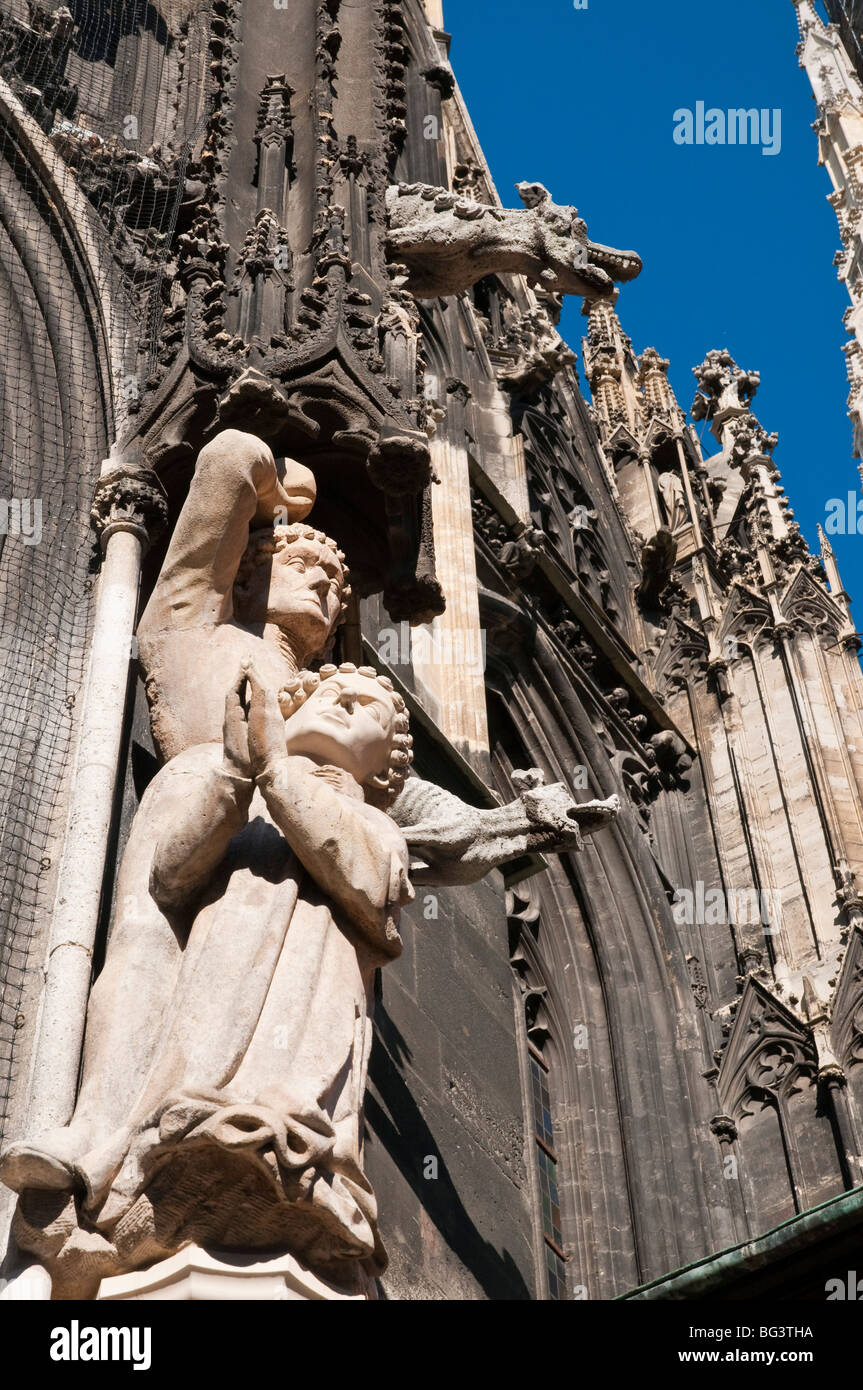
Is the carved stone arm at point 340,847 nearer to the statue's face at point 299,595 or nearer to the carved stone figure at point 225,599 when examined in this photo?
the carved stone figure at point 225,599

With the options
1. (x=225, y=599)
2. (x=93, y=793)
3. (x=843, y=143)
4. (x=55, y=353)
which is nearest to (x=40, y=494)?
(x=55, y=353)

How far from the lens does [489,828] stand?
20.2 feet

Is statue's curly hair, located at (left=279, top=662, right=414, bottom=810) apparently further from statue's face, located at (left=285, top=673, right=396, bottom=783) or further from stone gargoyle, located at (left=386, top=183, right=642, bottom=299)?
stone gargoyle, located at (left=386, top=183, right=642, bottom=299)

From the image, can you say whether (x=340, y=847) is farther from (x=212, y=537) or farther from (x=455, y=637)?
(x=455, y=637)

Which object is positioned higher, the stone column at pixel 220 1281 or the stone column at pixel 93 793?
the stone column at pixel 93 793

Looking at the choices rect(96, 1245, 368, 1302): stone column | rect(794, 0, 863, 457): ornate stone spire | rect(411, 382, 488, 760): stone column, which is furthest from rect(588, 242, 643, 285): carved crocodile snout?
rect(794, 0, 863, 457): ornate stone spire

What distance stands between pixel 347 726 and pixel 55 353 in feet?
12.0

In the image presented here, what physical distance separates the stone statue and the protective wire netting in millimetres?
654

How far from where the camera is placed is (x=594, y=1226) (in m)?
12.5

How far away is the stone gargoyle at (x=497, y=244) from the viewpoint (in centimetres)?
878

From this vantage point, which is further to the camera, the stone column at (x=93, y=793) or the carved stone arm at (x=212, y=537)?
the carved stone arm at (x=212, y=537)

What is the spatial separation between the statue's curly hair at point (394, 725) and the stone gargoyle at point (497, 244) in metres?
3.42

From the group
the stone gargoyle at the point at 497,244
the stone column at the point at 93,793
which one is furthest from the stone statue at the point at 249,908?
the stone gargoyle at the point at 497,244

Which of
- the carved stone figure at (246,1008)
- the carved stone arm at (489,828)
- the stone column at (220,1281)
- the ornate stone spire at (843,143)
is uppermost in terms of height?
the ornate stone spire at (843,143)
